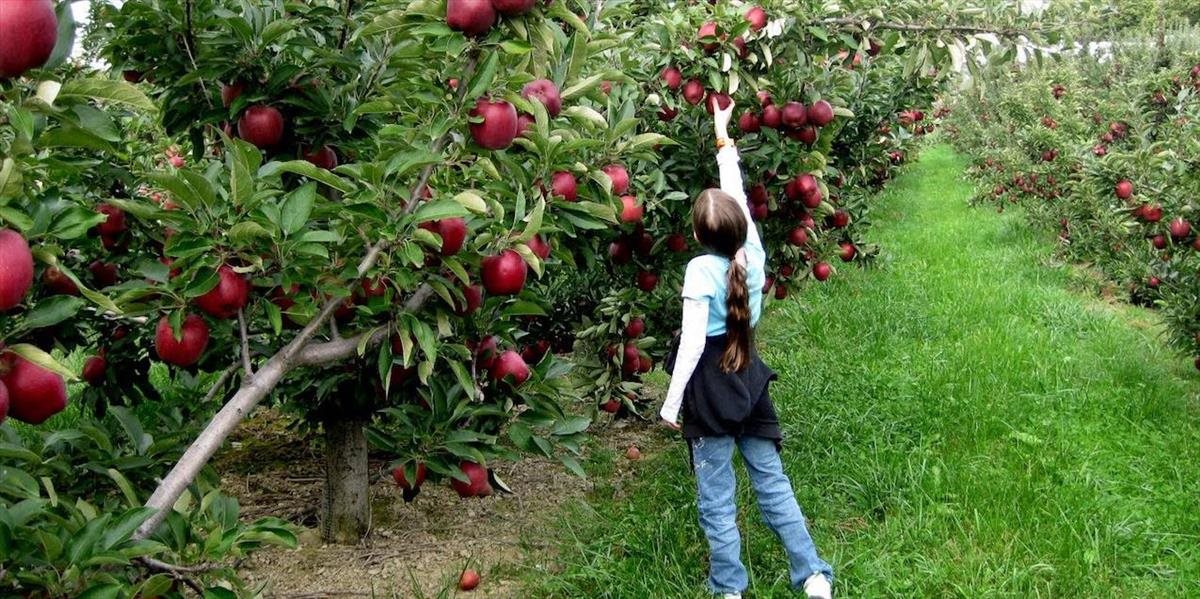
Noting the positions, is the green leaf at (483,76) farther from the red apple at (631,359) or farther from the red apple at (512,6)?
the red apple at (631,359)

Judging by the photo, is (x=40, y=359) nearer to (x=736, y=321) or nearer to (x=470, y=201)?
(x=470, y=201)

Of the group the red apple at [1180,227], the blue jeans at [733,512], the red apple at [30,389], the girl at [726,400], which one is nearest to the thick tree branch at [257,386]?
the red apple at [30,389]

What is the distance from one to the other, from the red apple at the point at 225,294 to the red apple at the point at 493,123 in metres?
0.50

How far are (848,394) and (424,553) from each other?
209cm

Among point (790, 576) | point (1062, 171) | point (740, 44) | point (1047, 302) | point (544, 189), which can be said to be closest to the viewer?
point (544, 189)

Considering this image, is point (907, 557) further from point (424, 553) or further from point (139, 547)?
point (139, 547)

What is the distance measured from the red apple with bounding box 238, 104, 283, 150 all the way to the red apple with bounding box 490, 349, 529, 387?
31.0 inches

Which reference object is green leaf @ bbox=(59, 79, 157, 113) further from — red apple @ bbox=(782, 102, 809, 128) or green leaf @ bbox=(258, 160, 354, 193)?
red apple @ bbox=(782, 102, 809, 128)

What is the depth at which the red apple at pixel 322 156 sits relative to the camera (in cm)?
241

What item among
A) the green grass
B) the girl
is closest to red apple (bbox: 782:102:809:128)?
the girl

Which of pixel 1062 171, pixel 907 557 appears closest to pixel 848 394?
pixel 907 557

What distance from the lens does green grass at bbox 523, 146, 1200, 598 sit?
105 inches

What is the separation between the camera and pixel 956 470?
325 cm

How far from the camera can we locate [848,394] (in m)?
4.18
